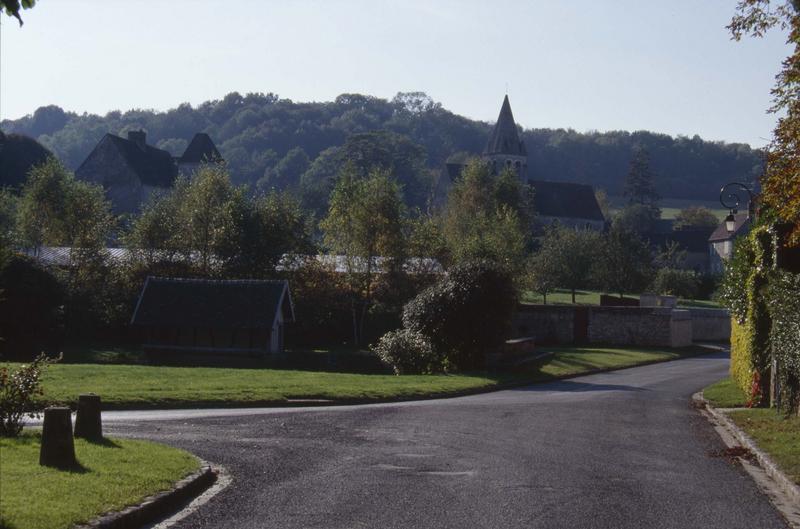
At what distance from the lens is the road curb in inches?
480

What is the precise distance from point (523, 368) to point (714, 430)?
1885cm

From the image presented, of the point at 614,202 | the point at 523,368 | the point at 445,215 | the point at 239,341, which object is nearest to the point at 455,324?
the point at 523,368

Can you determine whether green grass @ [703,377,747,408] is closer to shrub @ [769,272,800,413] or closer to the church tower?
shrub @ [769,272,800,413]

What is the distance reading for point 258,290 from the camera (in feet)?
168

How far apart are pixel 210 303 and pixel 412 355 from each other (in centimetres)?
1489

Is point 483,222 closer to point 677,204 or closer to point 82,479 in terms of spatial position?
point 82,479

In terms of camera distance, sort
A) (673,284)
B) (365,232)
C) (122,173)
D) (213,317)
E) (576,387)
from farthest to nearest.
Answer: (122,173) < (673,284) < (365,232) < (213,317) < (576,387)

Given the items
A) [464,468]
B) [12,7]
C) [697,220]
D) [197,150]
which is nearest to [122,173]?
[197,150]

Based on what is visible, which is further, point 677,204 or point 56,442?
point 677,204

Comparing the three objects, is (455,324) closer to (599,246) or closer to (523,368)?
(523,368)

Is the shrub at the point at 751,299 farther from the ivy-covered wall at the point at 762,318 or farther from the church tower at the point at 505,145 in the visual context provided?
the church tower at the point at 505,145

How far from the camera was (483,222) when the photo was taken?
73.0 m

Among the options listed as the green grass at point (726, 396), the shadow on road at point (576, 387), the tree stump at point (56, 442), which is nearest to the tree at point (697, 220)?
the shadow on road at point (576, 387)

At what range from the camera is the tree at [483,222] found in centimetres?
6072
